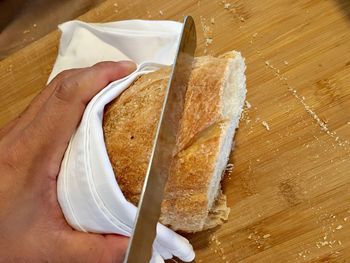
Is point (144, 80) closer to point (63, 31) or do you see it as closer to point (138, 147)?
point (138, 147)

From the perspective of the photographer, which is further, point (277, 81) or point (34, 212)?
point (277, 81)

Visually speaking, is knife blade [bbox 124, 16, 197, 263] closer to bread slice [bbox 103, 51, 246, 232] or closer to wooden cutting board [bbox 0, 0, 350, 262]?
bread slice [bbox 103, 51, 246, 232]

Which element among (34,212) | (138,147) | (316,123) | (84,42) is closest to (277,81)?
(316,123)

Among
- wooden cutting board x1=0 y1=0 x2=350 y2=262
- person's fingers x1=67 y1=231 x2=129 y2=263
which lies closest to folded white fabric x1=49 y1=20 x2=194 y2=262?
person's fingers x1=67 y1=231 x2=129 y2=263

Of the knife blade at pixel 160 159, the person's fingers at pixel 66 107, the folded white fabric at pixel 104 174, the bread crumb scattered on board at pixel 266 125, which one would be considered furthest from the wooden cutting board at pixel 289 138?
the person's fingers at pixel 66 107

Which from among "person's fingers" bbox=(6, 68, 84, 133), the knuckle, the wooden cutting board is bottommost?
the wooden cutting board

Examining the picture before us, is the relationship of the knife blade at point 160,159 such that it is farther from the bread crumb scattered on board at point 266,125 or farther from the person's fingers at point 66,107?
the bread crumb scattered on board at point 266,125
